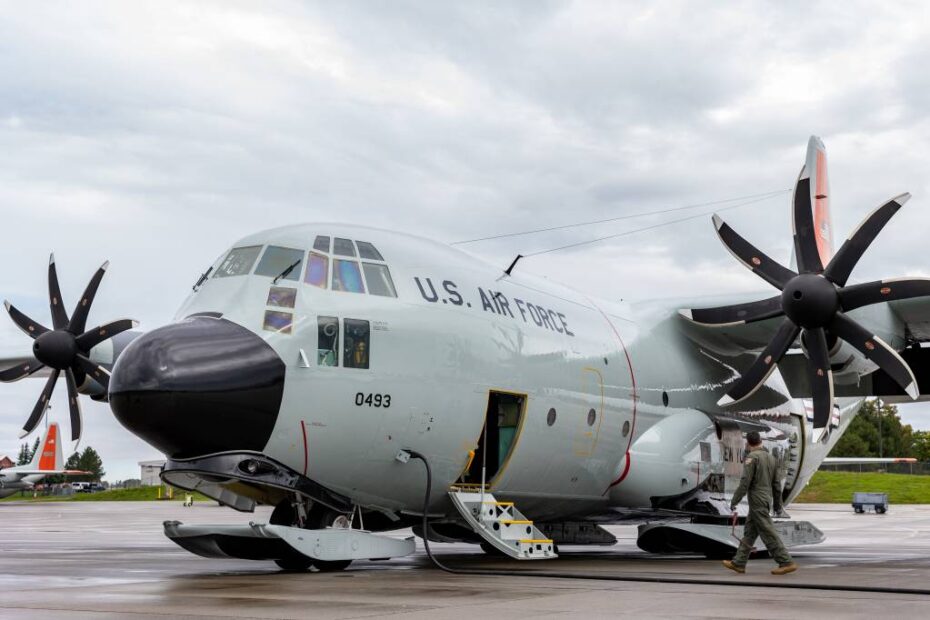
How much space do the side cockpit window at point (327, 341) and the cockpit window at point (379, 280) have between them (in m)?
0.75

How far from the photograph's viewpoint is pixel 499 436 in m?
13.3

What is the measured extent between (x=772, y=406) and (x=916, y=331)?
285cm

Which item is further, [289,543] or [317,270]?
[317,270]

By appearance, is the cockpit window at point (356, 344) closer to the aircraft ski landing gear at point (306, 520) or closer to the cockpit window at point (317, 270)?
the cockpit window at point (317, 270)

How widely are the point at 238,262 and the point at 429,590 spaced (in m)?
4.45

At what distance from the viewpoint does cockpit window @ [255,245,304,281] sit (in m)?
11.5

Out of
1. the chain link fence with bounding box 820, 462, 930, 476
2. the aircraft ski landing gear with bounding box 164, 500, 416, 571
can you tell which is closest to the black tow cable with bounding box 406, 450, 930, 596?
the aircraft ski landing gear with bounding box 164, 500, 416, 571

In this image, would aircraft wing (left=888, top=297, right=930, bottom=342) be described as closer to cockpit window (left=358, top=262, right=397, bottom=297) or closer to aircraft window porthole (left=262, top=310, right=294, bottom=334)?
cockpit window (left=358, top=262, right=397, bottom=297)

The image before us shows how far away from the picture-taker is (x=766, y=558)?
50.9 ft

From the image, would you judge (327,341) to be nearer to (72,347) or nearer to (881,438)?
(72,347)

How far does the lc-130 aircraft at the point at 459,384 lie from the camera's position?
419 inches

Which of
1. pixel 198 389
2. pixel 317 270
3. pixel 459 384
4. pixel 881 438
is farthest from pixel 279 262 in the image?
pixel 881 438

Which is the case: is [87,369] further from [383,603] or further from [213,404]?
[383,603]

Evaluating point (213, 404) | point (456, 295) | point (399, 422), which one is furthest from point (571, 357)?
point (213, 404)
